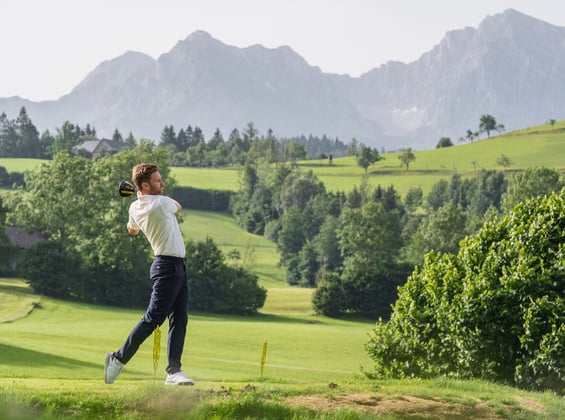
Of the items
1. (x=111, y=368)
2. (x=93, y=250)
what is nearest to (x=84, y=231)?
(x=93, y=250)

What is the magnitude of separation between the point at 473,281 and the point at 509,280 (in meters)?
1.08

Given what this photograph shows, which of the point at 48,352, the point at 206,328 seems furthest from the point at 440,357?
the point at 206,328

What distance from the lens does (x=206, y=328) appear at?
6353 cm

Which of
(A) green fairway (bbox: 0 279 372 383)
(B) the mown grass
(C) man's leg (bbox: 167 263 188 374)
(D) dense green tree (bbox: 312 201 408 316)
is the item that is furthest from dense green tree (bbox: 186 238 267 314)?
(C) man's leg (bbox: 167 263 188 374)

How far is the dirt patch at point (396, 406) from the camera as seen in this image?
37.2 feet

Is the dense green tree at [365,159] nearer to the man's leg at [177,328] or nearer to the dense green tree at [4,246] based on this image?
the dense green tree at [4,246]

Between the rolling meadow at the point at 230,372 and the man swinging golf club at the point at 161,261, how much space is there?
1.87 feet

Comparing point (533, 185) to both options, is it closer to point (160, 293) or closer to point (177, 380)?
point (177, 380)

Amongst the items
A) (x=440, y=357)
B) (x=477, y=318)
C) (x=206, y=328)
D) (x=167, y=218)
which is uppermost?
(x=167, y=218)

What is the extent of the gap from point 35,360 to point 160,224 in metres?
29.0

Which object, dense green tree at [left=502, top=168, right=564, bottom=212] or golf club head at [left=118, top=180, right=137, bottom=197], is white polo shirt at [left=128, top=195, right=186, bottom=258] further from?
dense green tree at [left=502, top=168, right=564, bottom=212]

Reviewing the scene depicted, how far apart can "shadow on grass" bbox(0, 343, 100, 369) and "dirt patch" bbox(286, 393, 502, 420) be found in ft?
87.6

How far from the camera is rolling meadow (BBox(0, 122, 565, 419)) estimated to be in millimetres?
10414

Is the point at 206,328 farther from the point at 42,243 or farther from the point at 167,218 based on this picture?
the point at 167,218
